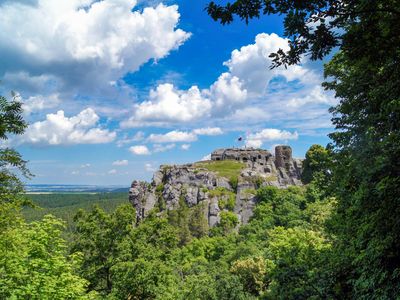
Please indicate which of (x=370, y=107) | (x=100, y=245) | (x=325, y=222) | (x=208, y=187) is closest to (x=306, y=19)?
(x=370, y=107)

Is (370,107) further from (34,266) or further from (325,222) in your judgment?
(34,266)

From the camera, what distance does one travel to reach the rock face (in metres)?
72.8

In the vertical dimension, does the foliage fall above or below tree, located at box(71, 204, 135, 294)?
above

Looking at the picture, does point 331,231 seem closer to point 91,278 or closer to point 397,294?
point 397,294

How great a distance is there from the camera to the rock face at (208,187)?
7281 cm

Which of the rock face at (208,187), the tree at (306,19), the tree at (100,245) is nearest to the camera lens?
the tree at (306,19)

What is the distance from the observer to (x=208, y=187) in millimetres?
78875

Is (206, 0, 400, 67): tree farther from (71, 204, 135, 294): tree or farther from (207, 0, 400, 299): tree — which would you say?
(71, 204, 135, 294): tree

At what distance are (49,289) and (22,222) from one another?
296cm

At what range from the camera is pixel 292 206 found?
64.6 m

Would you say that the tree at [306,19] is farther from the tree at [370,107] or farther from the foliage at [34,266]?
the foliage at [34,266]

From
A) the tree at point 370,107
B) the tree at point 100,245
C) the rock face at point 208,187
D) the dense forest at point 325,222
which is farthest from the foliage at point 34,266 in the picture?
the rock face at point 208,187

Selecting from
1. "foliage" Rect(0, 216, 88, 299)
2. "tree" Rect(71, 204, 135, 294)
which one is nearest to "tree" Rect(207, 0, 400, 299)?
"foliage" Rect(0, 216, 88, 299)

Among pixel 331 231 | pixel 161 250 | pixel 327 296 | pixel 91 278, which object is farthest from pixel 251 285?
pixel 327 296
